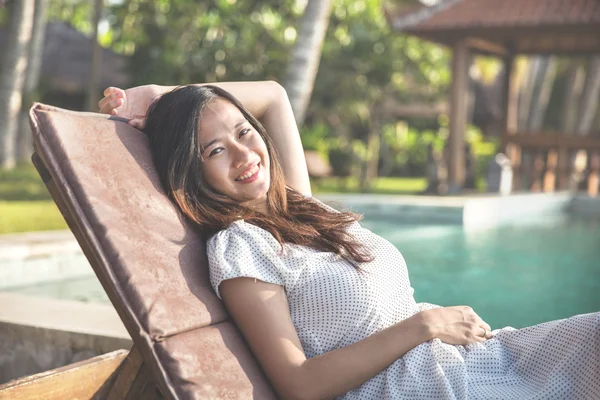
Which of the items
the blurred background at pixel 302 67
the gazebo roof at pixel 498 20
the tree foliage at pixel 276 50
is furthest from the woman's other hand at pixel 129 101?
the tree foliage at pixel 276 50

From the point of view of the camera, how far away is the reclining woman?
1789 mm

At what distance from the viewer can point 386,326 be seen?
75.8 inches

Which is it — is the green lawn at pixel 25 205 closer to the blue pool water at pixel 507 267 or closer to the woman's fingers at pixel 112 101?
the blue pool water at pixel 507 267

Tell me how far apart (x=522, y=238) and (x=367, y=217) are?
6.63ft

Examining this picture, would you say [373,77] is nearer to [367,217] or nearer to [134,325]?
[367,217]

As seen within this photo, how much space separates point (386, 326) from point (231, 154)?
2.00 feet

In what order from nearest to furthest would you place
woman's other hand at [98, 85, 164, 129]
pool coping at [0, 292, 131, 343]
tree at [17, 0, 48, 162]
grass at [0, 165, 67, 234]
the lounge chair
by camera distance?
the lounge chair < woman's other hand at [98, 85, 164, 129] < pool coping at [0, 292, 131, 343] < grass at [0, 165, 67, 234] < tree at [17, 0, 48, 162]

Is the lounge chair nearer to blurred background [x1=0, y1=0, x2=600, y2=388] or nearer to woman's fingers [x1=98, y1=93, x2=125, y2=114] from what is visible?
woman's fingers [x1=98, y1=93, x2=125, y2=114]

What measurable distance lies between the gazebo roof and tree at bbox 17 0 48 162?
20.2 feet

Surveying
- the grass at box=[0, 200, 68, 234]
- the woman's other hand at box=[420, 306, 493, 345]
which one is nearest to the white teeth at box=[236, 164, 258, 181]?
the woman's other hand at box=[420, 306, 493, 345]

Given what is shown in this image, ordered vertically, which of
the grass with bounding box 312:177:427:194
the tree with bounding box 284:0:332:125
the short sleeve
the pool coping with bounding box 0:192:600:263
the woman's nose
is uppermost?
the woman's nose

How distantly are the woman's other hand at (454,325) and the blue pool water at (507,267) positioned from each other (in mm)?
2328

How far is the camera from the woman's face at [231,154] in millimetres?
1988

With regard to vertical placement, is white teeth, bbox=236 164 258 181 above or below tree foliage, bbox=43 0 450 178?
above
